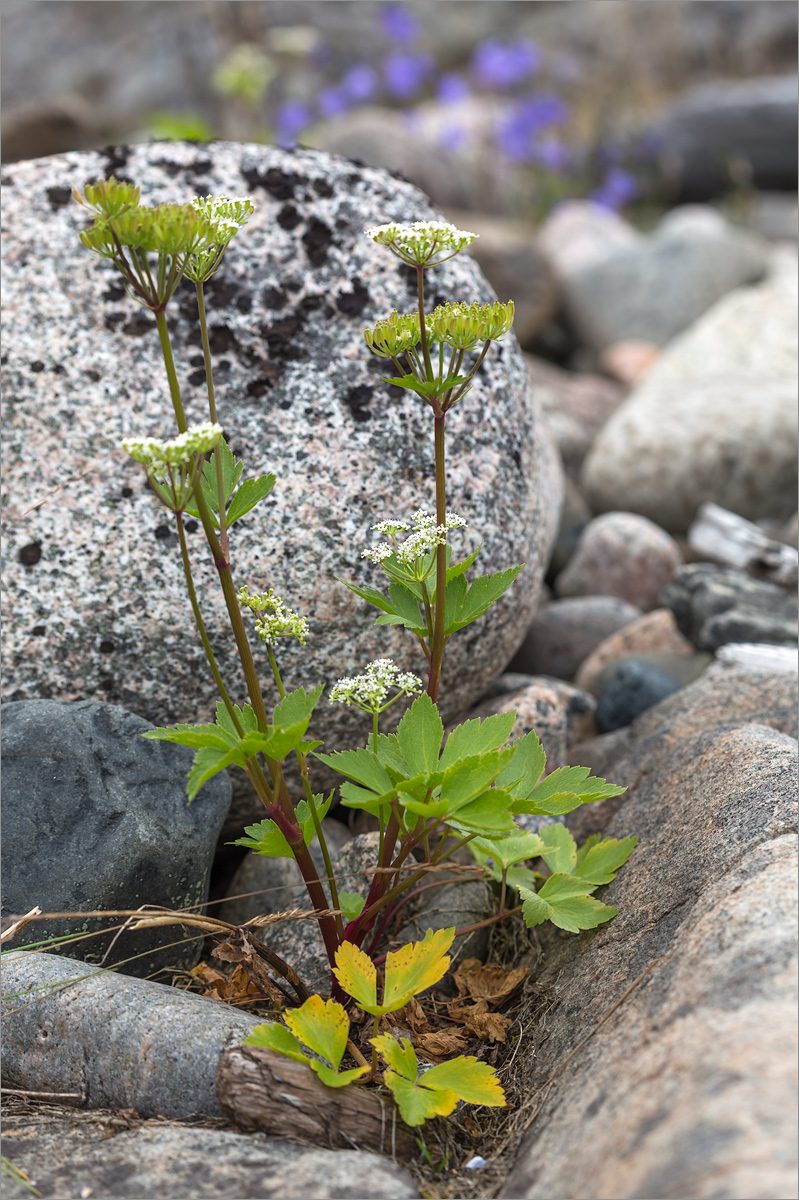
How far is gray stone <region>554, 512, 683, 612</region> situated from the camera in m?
5.57

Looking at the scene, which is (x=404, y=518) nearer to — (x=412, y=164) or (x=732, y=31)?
(x=412, y=164)

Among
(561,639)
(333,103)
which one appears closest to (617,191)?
(333,103)

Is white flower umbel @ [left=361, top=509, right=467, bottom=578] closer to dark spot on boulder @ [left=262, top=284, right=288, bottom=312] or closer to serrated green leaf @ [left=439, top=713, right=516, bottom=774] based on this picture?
serrated green leaf @ [left=439, top=713, right=516, bottom=774]

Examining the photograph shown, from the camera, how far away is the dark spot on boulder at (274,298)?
11.4 feet

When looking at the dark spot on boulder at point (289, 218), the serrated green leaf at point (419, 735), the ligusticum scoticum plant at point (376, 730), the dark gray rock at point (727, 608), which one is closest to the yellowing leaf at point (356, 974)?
the ligusticum scoticum plant at point (376, 730)

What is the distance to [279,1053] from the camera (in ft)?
6.97

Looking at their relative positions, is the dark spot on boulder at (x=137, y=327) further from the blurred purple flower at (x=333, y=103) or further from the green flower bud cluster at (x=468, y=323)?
the blurred purple flower at (x=333, y=103)

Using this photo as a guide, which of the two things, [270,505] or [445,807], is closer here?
[445,807]

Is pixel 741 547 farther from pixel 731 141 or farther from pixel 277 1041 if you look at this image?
pixel 731 141

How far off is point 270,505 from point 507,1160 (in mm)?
1963

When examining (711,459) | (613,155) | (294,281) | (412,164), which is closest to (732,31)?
(613,155)

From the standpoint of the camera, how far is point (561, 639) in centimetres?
500

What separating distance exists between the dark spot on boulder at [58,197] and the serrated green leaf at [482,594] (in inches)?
89.6

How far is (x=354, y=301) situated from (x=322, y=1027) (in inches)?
94.4
